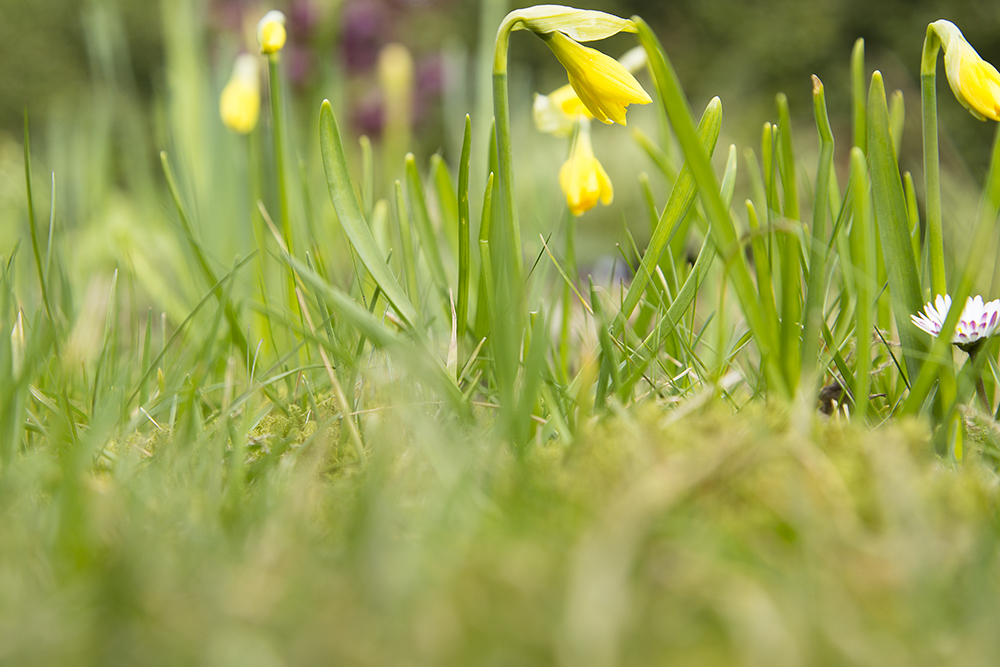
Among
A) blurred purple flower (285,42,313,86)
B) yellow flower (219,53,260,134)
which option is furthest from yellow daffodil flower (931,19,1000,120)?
blurred purple flower (285,42,313,86)

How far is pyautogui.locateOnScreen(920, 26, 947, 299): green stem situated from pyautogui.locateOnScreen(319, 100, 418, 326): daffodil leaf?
0.68 m

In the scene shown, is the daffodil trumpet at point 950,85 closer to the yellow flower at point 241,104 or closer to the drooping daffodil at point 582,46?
the drooping daffodil at point 582,46

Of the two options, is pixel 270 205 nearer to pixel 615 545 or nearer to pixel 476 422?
pixel 476 422

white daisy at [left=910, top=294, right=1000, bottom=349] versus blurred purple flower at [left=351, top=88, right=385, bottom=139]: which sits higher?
white daisy at [left=910, top=294, right=1000, bottom=349]

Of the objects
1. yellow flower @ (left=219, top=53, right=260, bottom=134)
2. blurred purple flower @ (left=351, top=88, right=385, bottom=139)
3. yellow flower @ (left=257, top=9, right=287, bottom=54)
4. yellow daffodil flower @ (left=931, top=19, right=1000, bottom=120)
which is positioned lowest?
blurred purple flower @ (left=351, top=88, right=385, bottom=139)

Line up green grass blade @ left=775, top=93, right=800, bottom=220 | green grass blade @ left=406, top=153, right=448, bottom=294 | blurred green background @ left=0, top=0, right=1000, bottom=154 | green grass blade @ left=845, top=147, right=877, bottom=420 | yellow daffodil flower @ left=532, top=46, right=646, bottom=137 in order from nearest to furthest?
green grass blade @ left=845, top=147, right=877, bottom=420
green grass blade @ left=775, top=93, right=800, bottom=220
green grass blade @ left=406, top=153, right=448, bottom=294
yellow daffodil flower @ left=532, top=46, right=646, bottom=137
blurred green background @ left=0, top=0, right=1000, bottom=154

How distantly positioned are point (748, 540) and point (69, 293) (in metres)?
1.18

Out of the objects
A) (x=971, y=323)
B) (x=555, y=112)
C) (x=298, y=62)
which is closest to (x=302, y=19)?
(x=298, y=62)

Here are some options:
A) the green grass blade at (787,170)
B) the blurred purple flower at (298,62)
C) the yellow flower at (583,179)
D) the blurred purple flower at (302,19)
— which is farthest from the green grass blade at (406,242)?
the blurred purple flower at (302,19)

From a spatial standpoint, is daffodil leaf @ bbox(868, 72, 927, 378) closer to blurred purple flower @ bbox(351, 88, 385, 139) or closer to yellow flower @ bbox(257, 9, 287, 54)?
yellow flower @ bbox(257, 9, 287, 54)

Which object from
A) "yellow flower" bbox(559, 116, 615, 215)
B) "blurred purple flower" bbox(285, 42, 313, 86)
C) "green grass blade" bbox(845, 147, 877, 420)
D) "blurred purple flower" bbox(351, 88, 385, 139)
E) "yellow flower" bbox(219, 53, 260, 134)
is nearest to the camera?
"green grass blade" bbox(845, 147, 877, 420)

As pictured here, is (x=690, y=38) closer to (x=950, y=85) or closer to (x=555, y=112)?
(x=555, y=112)

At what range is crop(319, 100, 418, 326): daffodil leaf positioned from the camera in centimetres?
93

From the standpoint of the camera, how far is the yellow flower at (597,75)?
2.92ft
